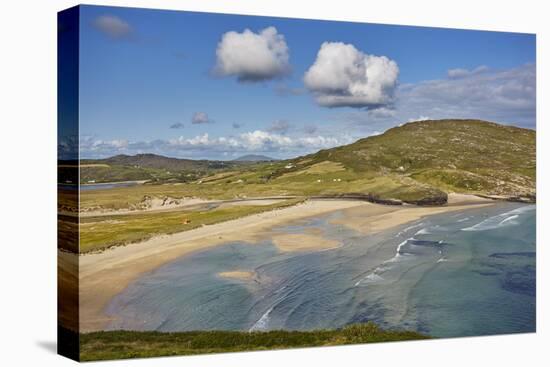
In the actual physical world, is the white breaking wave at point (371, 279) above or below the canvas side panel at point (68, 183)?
below

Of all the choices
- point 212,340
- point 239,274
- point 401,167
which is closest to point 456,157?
point 401,167

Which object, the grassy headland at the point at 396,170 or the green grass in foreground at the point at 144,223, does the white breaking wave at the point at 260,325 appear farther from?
the grassy headland at the point at 396,170

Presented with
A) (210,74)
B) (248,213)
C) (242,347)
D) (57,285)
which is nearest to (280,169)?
(248,213)

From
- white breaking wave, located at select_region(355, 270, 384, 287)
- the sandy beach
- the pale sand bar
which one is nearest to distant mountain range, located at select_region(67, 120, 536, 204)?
the sandy beach

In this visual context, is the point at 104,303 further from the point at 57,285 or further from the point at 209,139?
the point at 209,139

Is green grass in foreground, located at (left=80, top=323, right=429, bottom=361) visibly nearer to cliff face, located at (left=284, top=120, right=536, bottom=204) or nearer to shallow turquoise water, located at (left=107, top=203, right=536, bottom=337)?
shallow turquoise water, located at (left=107, top=203, right=536, bottom=337)

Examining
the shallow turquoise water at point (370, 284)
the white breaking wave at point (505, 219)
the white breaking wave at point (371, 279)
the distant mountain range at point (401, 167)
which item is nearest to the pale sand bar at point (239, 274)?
the shallow turquoise water at point (370, 284)

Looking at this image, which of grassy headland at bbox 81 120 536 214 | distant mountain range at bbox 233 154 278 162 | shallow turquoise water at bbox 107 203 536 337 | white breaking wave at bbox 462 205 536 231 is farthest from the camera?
white breaking wave at bbox 462 205 536 231
